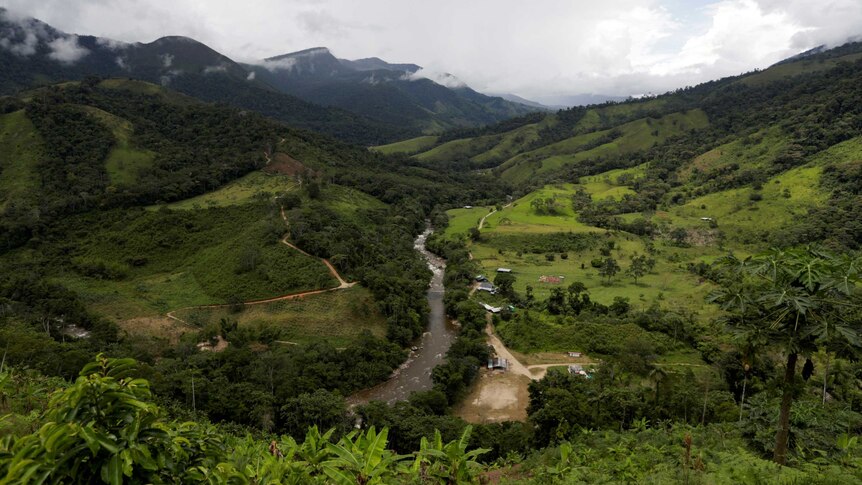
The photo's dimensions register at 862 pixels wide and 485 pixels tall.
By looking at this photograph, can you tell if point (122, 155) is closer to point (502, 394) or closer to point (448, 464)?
point (502, 394)

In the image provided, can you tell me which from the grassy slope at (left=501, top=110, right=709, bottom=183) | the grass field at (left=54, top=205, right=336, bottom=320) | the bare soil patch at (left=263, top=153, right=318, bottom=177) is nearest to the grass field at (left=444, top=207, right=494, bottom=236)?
the bare soil patch at (left=263, top=153, right=318, bottom=177)

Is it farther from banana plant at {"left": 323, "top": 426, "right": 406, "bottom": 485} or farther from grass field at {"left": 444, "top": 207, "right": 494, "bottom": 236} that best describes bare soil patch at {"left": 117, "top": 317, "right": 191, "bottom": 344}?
grass field at {"left": 444, "top": 207, "right": 494, "bottom": 236}

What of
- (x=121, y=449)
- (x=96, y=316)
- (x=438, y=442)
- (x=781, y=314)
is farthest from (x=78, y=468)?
(x=96, y=316)

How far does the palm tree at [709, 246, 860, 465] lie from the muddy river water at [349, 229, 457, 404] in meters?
31.3

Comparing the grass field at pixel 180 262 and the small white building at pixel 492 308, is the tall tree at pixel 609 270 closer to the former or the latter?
the small white building at pixel 492 308

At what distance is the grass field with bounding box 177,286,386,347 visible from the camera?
43438 millimetres

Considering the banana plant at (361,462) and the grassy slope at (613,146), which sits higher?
the grassy slope at (613,146)

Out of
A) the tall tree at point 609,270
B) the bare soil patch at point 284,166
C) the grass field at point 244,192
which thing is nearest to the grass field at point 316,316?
the grass field at point 244,192

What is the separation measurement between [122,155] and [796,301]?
9505 centimetres

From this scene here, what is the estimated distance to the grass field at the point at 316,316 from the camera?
43438mm

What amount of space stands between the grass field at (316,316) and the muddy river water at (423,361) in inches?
192

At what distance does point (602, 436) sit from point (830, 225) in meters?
70.9

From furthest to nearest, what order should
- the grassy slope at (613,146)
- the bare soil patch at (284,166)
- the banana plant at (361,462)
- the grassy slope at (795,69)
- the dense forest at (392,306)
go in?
the grassy slope at (795,69), the grassy slope at (613,146), the bare soil patch at (284,166), the dense forest at (392,306), the banana plant at (361,462)

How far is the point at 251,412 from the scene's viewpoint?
2942cm
